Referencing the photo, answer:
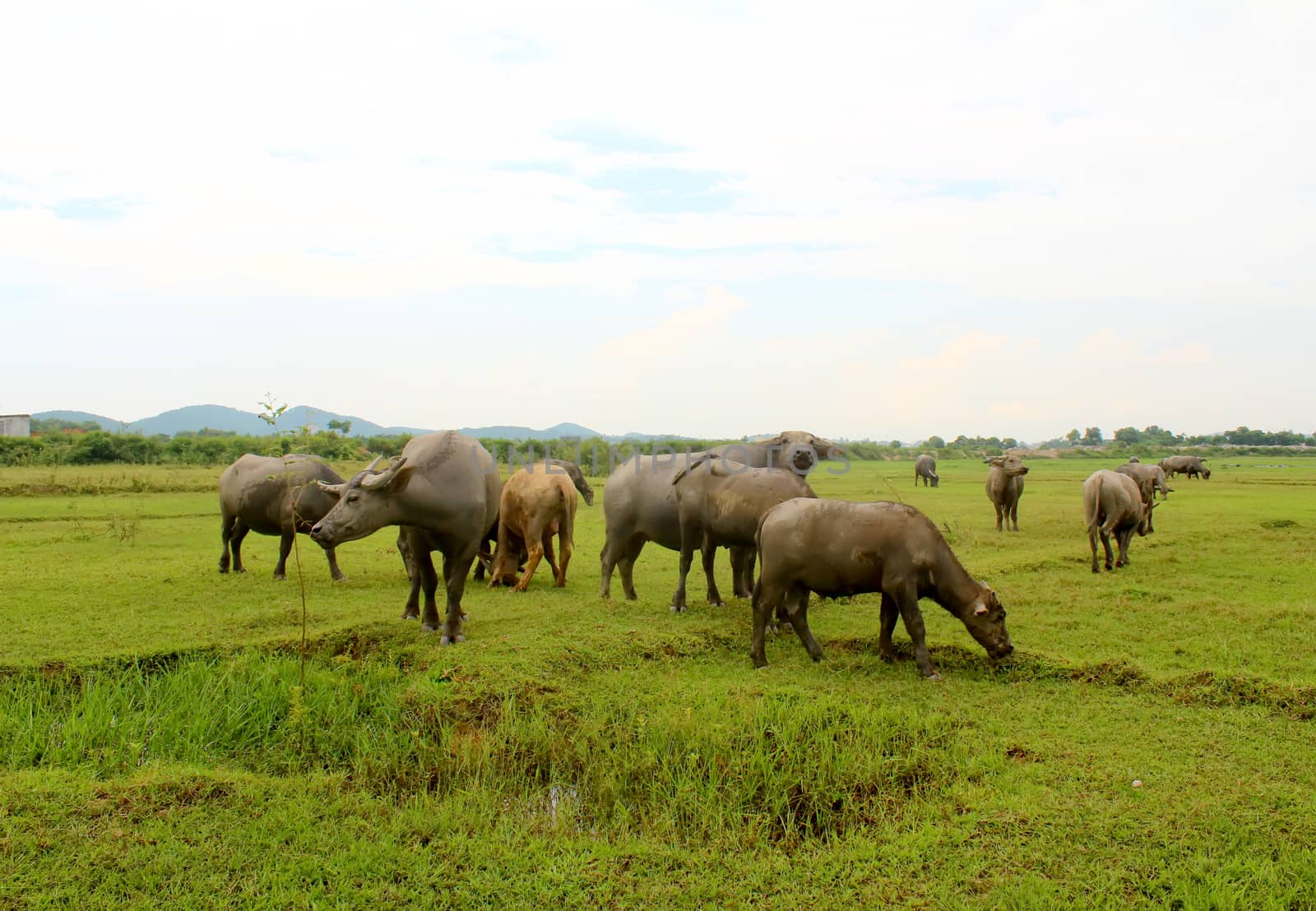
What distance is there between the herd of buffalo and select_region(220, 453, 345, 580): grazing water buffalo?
0.02m

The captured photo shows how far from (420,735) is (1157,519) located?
16091mm

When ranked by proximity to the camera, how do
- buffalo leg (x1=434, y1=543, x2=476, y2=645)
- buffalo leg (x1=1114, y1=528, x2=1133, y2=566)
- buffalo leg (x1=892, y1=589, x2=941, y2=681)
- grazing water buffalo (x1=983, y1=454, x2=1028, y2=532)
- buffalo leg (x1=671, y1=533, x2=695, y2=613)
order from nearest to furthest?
buffalo leg (x1=892, y1=589, x2=941, y2=681) < buffalo leg (x1=434, y1=543, x2=476, y2=645) < buffalo leg (x1=671, y1=533, x2=695, y2=613) < buffalo leg (x1=1114, y1=528, x2=1133, y2=566) < grazing water buffalo (x1=983, y1=454, x2=1028, y2=532)

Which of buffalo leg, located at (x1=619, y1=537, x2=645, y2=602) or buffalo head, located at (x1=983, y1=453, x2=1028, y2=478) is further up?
buffalo head, located at (x1=983, y1=453, x2=1028, y2=478)

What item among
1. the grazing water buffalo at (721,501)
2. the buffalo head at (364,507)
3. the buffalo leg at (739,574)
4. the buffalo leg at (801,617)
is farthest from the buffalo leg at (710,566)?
the buffalo head at (364,507)

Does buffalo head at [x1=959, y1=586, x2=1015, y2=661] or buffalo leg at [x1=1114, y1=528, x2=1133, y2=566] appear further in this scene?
buffalo leg at [x1=1114, y1=528, x2=1133, y2=566]

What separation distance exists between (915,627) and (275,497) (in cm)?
737

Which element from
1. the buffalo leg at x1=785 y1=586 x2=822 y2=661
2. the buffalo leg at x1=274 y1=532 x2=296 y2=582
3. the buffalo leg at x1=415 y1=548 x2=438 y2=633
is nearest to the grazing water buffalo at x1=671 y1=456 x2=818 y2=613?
the buffalo leg at x1=785 y1=586 x2=822 y2=661

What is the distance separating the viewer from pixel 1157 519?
17.0m

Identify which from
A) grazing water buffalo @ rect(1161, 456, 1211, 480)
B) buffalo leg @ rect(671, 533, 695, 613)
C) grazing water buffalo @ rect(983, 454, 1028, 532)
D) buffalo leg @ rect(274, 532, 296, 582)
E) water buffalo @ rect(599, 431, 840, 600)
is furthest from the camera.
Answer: grazing water buffalo @ rect(1161, 456, 1211, 480)

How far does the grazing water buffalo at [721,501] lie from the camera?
24.8ft

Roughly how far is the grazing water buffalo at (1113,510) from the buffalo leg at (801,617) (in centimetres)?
545

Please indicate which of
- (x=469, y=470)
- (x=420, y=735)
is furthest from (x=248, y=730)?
(x=469, y=470)

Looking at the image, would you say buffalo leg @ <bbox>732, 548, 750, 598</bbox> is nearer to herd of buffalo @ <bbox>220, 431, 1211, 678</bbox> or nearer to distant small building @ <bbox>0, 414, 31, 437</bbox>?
herd of buffalo @ <bbox>220, 431, 1211, 678</bbox>

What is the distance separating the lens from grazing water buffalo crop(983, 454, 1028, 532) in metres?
14.9
